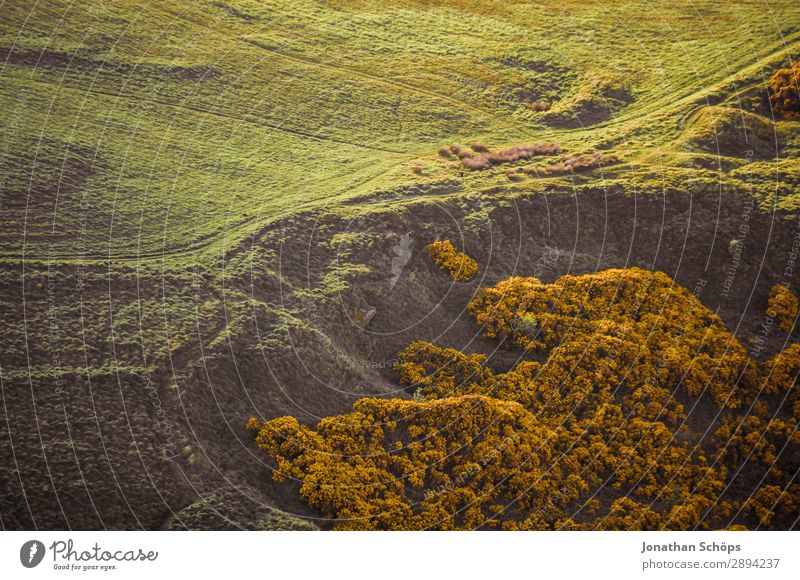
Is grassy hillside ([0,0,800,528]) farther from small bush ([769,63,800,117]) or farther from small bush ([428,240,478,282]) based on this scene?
small bush ([769,63,800,117])

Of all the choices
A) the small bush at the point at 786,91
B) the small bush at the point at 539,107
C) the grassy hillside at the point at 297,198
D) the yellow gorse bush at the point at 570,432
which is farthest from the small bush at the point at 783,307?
the small bush at the point at 539,107

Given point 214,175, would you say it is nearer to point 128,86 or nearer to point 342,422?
point 128,86

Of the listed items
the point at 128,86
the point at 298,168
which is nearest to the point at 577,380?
the point at 298,168

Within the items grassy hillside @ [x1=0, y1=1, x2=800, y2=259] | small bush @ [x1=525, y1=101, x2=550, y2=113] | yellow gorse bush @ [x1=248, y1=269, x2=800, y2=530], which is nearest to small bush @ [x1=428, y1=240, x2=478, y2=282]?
yellow gorse bush @ [x1=248, y1=269, x2=800, y2=530]

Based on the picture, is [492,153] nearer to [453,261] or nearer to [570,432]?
[453,261]

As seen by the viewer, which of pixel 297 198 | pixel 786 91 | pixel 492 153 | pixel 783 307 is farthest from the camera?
pixel 786 91
